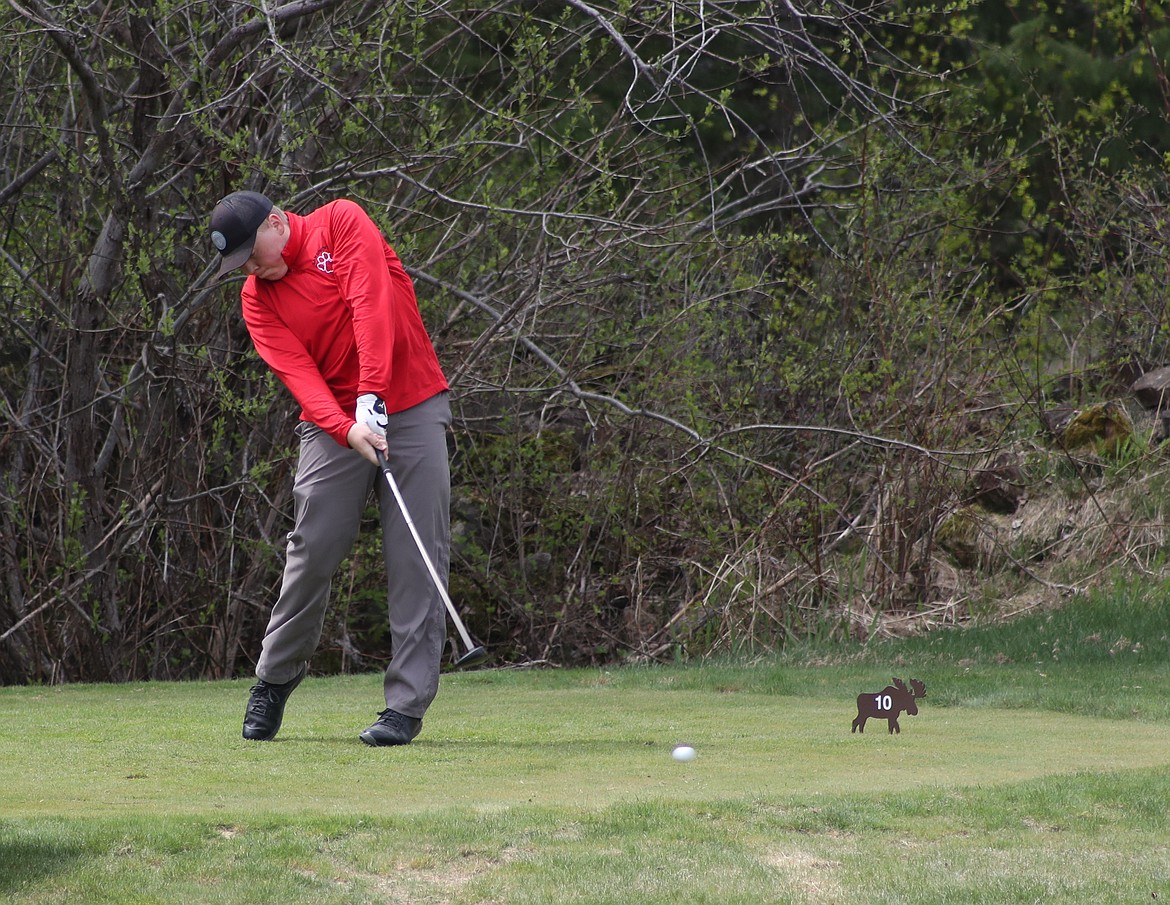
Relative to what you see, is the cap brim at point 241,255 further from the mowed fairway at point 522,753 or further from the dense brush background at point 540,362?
the dense brush background at point 540,362

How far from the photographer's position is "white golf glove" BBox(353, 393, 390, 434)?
5441mm

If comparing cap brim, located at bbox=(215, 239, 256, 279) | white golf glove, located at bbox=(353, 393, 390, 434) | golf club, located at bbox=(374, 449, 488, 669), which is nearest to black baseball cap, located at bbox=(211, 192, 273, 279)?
cap brim, located at bbox=(215, 239, 256, 279)

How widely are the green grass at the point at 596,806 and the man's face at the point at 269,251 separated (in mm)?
1724


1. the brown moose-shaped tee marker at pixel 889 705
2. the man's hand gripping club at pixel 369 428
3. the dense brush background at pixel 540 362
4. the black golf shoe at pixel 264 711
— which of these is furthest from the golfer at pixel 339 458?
the dense brush background at pixel 540 362

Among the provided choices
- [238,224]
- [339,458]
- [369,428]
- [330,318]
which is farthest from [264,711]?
[238,224]

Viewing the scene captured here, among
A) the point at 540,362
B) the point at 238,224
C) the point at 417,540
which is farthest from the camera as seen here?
the point at 540,362

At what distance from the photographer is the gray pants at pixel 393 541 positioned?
575 centimetres

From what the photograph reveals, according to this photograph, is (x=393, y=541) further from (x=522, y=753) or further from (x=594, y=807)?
(x=594, y=807)

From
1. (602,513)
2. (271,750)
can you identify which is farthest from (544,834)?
(602,513)

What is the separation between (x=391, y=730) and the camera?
570 centimetres

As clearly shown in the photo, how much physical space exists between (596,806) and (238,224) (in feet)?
8.14

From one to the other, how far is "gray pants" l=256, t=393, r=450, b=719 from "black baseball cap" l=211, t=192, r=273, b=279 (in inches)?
27.7

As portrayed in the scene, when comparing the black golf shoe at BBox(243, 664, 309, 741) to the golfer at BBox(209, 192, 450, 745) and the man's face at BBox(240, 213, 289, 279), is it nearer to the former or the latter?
the golfer at BBox(209, 192, 450, 745)

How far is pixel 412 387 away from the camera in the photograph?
580 centimetres
